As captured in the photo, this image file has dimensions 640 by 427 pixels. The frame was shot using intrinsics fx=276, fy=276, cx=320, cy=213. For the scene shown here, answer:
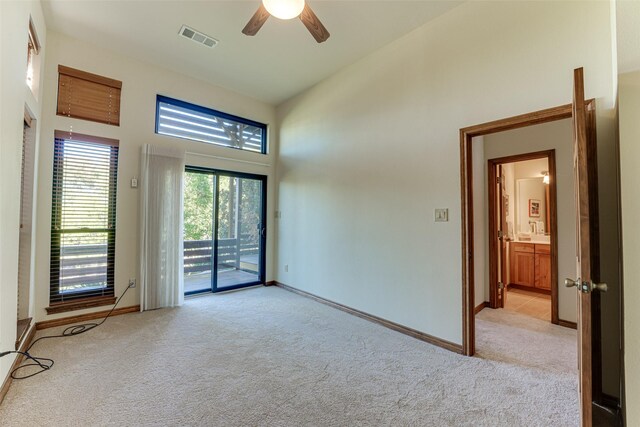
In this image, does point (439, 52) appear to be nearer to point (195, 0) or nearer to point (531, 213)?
point (195, 0)

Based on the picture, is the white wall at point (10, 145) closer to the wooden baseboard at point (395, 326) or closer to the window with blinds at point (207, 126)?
the window with blinds at point (207, 126)

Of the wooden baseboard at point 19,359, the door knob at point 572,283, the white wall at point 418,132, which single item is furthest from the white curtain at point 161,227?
the door knob at point 572,283

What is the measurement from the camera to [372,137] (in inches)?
136

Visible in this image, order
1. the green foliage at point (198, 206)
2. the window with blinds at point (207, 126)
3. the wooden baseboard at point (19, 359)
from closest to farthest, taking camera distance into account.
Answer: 1. the wooden baseboard at point (19, 359)
2. the window with blinds at point (207, 126)
3. the green foliage at point (198, 206)

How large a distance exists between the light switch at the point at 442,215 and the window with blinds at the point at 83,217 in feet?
12.7

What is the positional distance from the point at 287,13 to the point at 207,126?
113 inches

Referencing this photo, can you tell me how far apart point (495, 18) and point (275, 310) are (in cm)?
394

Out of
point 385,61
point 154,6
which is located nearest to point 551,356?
point 385,61

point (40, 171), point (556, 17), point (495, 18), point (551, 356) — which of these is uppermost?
point (495, 18)

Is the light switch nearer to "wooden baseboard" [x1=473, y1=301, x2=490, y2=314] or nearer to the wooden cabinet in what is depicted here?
"wooden baseboard" [x1=473, y1=301, x2=490, y2=314]

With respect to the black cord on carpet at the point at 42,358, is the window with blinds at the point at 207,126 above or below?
above

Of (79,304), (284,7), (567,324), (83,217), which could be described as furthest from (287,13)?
(567,324)

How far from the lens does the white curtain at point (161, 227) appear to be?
3.64 m

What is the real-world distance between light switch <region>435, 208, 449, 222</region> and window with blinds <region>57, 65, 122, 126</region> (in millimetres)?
4048
